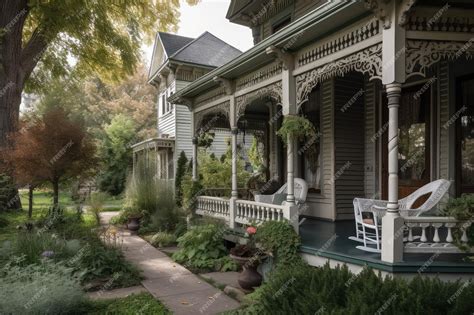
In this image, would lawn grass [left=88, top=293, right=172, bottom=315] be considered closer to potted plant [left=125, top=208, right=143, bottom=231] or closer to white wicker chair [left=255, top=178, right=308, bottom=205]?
white wicker chair [left=255, top=178, right=308, bottom=205]

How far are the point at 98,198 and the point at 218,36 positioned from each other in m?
12.0

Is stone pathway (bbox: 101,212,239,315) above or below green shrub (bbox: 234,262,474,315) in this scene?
below

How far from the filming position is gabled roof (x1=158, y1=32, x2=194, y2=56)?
16312 millimetres

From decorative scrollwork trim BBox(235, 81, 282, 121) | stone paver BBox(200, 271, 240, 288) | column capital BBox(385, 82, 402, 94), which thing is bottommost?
stone paver BBox(200, 271, 240, 288)

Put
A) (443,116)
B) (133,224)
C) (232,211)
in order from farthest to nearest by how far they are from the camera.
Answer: (133,224) → (232,211) → (443,116)

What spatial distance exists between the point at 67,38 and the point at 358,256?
13.6 meters

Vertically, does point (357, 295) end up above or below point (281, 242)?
above

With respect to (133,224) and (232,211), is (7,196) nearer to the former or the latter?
(133,224)

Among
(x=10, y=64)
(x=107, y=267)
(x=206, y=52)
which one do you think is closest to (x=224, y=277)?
(x=107, y=267)

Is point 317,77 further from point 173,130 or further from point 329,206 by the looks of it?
point 173,130

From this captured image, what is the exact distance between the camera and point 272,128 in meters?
8.92

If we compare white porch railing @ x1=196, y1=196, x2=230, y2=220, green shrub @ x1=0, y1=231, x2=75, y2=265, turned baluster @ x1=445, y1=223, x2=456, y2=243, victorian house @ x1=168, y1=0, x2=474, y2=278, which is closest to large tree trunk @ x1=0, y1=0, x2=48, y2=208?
victorian house @ x1=168, y1=0, x2=474, y2=278

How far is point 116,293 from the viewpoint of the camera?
14.9 feet

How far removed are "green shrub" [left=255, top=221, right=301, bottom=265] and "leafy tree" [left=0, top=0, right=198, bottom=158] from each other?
29.9 ft
